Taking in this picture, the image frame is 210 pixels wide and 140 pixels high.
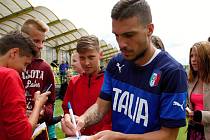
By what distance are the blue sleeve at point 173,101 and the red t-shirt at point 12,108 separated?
106 centimetres

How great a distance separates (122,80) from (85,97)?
3.71 ft

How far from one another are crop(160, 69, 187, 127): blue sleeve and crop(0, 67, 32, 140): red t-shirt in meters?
1.06

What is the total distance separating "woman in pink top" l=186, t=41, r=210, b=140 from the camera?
3.64m

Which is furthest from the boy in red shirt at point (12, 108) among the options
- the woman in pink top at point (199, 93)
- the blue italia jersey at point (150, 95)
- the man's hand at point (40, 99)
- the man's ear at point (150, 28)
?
the woman in pink top at point (199, 93)

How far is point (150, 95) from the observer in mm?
2096

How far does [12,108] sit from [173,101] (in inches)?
45.4

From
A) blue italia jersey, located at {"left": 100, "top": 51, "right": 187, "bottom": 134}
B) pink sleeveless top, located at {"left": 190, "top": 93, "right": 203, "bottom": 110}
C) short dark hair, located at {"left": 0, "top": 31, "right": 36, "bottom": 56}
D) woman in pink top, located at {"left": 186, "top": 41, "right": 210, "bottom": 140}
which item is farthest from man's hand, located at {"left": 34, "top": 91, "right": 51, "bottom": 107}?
pink sleeveless top, located at {"left": 190, "top": 93, "right": 203, "bottom": 110}

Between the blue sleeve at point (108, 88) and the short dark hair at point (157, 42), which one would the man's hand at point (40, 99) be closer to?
the blue sleeve at point (108, 88)

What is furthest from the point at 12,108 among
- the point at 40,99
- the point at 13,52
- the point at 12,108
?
the point at 40,99

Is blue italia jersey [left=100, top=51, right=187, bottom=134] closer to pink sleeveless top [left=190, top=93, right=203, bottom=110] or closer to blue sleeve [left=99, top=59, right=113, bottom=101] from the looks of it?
blue sleeve [left=99, top=59, right=113, bottom=101]

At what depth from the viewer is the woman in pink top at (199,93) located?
3.64 meters

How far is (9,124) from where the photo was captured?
101 inches

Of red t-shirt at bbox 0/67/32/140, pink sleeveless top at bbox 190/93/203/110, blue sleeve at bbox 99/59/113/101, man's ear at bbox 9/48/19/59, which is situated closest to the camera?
blue sleeve at bbox 99/59/113/101

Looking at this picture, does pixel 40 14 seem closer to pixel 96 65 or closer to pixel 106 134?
pixel 96 65
